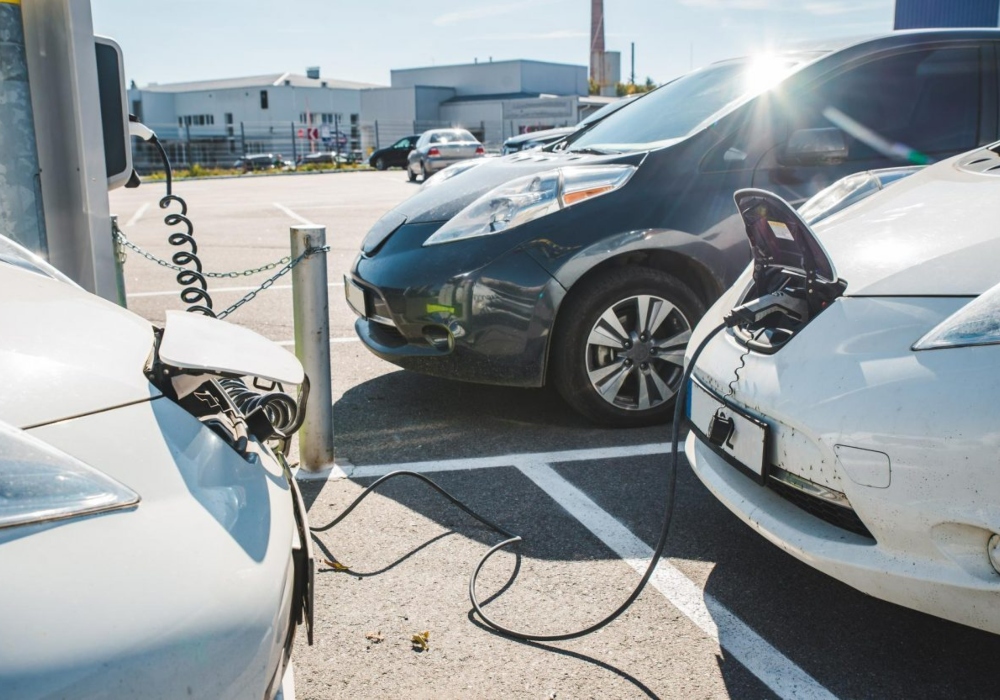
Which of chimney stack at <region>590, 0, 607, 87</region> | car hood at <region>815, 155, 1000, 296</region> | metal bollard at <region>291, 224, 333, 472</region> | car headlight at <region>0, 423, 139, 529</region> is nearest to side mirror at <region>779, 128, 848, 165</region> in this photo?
car hood at <region>815, 155, 1000, 296</region>

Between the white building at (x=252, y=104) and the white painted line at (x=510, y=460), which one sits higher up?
the white building at (x=252, y=104)

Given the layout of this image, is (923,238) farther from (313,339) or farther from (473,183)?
(473,183)

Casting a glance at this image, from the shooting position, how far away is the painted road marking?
2.34 m

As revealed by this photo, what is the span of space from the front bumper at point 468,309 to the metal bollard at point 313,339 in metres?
0.49

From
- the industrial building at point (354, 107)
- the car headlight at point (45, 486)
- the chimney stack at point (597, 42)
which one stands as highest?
the chimney stack at point (597, 42)

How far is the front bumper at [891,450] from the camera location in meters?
1.99

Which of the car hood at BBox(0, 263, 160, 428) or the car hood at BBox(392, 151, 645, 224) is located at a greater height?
the car hood at BBox(392, 151, 645, 224)

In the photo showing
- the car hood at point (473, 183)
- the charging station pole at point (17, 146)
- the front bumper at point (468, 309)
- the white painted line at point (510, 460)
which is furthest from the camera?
the car hood at point (473, 183)

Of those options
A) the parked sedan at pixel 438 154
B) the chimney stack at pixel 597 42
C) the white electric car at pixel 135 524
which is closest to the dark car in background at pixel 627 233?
the white electric car at pixel 135 524

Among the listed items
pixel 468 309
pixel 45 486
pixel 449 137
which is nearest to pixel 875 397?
pixel 45 486

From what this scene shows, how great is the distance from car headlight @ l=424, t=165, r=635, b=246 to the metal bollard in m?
0.68

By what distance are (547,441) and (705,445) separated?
1262 millimetres

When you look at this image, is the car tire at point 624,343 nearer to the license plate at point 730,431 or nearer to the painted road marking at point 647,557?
the painted road marking at point 647,557

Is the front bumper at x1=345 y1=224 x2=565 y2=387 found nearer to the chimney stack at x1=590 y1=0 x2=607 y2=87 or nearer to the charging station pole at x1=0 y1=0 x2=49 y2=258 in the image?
the charging station pole at x1=0 y1=0 x2=49 y2=258
